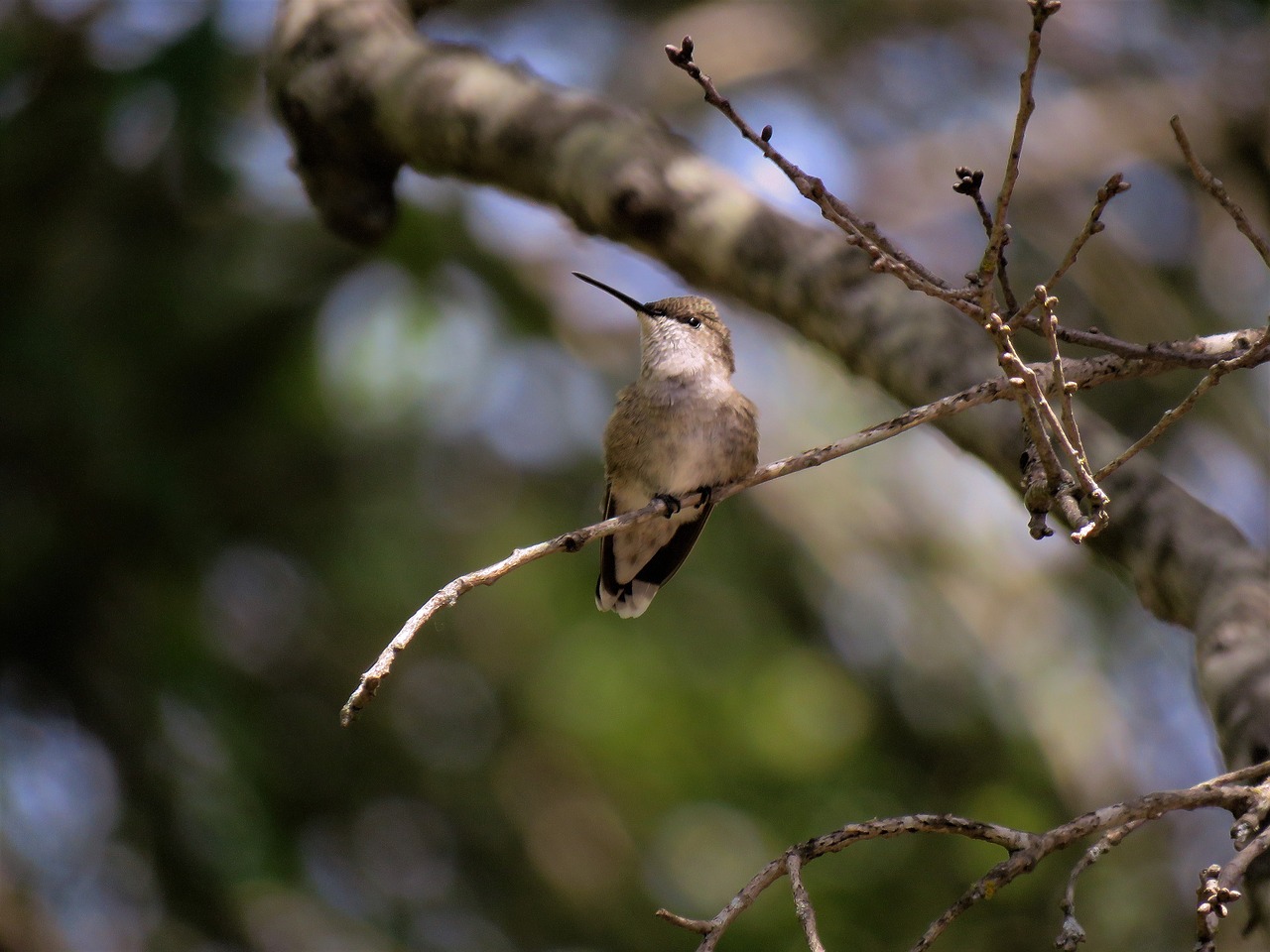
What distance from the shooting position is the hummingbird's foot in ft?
10.0

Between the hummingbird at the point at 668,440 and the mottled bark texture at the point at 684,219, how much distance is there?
80cm

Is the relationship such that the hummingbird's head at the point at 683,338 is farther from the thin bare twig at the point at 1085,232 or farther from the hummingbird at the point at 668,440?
the thin bare twig at the point at 1085,232

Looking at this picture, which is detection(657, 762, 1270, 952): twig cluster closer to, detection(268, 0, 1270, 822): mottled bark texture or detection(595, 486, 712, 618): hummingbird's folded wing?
detection(268, 0, 1270, 822): mottled bark texture

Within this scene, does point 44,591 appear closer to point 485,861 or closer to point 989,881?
point 485,861

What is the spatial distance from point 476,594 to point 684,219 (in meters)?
4.06

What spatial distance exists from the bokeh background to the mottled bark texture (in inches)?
A: 53.1

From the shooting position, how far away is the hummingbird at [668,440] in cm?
382

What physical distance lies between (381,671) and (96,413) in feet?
11.5

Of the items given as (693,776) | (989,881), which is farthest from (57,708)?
(989,881)

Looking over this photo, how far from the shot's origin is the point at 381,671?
5.92 feet

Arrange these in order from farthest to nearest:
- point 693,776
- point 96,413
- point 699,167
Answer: point 693,776 < point 96,413 < point 699,167

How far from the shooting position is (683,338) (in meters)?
4.16

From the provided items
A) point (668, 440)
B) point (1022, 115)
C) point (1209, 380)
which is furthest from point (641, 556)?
point (1022, 115)

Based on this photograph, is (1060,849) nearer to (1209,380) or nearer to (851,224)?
(1209,380)
